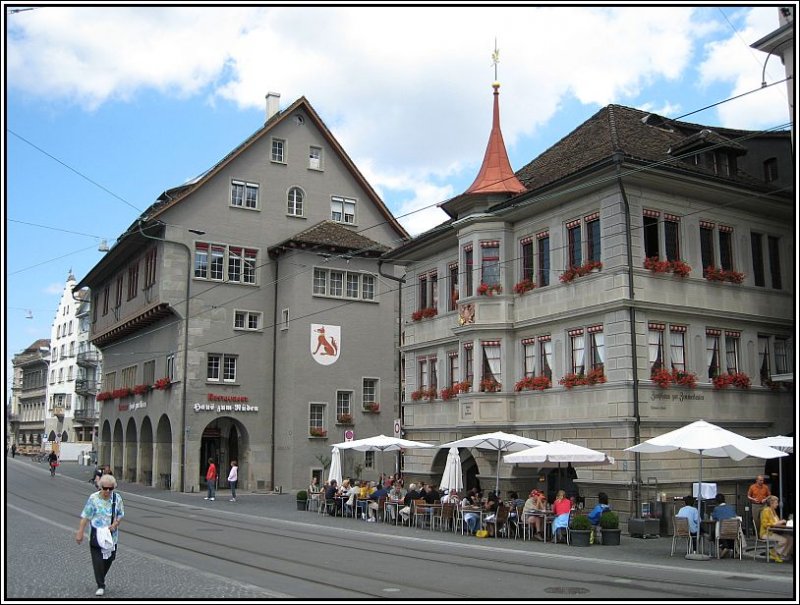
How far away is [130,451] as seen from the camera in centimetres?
5438

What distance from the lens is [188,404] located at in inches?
1681

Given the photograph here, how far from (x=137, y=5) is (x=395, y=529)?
18.5 meters

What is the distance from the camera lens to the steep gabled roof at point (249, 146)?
45094 mm

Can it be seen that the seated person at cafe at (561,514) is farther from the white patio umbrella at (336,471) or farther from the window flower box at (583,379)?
the white patio umbrella at (336,471)

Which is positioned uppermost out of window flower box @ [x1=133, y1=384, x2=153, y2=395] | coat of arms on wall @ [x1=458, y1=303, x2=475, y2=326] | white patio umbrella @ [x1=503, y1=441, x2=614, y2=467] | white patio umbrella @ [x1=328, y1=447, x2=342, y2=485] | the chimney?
the chimney

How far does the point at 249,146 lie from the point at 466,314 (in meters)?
21.5

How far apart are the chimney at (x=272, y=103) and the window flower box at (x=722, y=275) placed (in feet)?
109

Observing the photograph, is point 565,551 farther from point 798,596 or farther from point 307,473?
point 307,473

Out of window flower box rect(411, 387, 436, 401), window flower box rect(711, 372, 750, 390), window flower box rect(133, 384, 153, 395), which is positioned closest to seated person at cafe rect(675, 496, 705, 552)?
window flower box rect(711, 372, 750, 390)

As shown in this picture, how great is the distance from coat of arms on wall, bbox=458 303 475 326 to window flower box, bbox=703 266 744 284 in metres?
7.74

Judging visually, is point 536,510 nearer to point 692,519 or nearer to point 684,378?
point 692,519

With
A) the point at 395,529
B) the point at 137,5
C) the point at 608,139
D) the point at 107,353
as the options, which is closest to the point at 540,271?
the point at 608,139

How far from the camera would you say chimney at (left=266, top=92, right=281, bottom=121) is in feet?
174

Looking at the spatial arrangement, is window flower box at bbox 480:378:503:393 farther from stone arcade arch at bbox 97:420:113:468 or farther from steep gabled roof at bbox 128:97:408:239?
stone arcade arch at bbox 97:420:113:468
